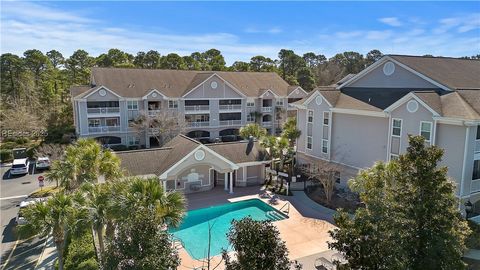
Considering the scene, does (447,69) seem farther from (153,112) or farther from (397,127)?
(153,112)

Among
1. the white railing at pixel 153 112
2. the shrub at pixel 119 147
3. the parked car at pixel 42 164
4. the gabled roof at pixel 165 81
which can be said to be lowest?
the parked car at pixel 42 164

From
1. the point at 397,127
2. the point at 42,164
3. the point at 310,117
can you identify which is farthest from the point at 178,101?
the point at 397,127

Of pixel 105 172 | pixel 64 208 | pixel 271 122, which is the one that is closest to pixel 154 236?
pixel 64 208

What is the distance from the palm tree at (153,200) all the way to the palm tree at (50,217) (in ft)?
6.78

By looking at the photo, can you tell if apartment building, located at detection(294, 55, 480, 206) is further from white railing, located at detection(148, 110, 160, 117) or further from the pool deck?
white railing, located at detection(148, 110, 160, 117)

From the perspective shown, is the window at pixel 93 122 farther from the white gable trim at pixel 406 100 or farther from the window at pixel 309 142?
the white gable trim at pixel 406 100

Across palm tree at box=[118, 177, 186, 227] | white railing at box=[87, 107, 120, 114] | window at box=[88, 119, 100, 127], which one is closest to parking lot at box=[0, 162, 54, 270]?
palm tree at box=[118, 177, 186, 227]

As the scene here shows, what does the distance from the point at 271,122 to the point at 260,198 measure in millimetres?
26626

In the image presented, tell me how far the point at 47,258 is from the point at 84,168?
5.32 metres

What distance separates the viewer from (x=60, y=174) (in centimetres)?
1817

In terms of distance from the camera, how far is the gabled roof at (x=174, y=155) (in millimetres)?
26594

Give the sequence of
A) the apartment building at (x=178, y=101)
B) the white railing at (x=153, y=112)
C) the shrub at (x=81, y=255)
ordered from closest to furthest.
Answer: the shrub at (x=81, y=255)
the apartment building at (x=178, y=101)
the white railing at (x=153, y=112)

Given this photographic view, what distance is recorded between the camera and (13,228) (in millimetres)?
22094

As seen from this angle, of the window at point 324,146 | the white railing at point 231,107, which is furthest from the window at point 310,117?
the white railing at point 231,107
